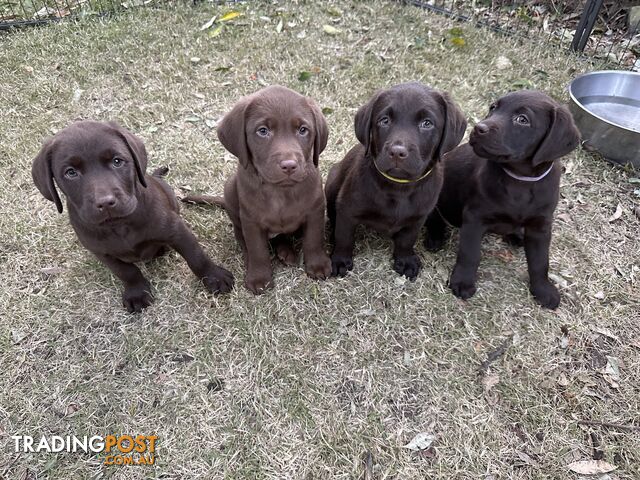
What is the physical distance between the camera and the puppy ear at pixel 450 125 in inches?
115

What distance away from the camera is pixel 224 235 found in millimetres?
4215

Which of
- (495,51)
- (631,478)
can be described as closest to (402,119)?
(631,478)

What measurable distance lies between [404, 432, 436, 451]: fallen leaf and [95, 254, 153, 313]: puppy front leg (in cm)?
221

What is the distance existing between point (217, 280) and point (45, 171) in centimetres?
144

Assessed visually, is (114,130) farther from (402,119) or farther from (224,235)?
(402,119)

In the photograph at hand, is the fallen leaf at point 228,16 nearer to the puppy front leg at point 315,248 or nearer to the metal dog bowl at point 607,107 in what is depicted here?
the metal dog bowl at point 607,107

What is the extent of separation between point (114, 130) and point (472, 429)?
118 inches

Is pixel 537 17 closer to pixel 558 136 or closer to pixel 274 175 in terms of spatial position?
pixel 558 136

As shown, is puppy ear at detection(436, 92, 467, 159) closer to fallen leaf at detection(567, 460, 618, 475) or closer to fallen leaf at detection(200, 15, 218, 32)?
fallen leaf at detection(567, 460, 618, 475)

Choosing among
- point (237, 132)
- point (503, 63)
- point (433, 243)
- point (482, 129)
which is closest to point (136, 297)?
point (237, 132)

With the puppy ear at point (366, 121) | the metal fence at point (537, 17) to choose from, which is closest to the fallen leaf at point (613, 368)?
the puppy ear at point (366, 121)

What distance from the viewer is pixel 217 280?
3.67m

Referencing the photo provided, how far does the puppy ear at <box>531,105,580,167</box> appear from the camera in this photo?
2.93 meters

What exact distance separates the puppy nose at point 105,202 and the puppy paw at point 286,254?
155cm
